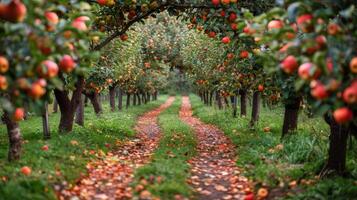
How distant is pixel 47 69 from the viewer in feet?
17.5

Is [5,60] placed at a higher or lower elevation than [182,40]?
lower

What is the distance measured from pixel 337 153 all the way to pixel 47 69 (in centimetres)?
599

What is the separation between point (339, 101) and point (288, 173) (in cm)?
379

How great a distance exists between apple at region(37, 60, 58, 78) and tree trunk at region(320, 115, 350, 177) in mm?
5594

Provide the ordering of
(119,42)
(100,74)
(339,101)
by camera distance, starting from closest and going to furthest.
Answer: (339,101) → (100,74) → (119,42)

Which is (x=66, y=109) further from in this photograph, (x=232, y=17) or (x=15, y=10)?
(x=15, y=10)

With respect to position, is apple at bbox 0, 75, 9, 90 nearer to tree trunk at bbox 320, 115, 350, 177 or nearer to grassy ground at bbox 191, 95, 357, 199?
grassy ground at bbox 191, 95, 357, 199

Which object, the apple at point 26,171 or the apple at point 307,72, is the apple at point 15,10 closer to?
the apple at point 26,171

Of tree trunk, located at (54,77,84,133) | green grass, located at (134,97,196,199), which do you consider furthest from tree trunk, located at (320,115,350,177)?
tree trunk, located at (54,77,84,133)

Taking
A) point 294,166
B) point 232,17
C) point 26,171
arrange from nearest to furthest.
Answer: point 26,171
point 294,166
point 232,17

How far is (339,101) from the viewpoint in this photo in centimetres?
517

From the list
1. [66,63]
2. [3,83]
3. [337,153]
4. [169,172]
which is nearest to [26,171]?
[169,172]

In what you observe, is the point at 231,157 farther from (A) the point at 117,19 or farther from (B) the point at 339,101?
(B) the point at 339,101

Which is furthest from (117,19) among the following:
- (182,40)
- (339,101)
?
(182,40)
